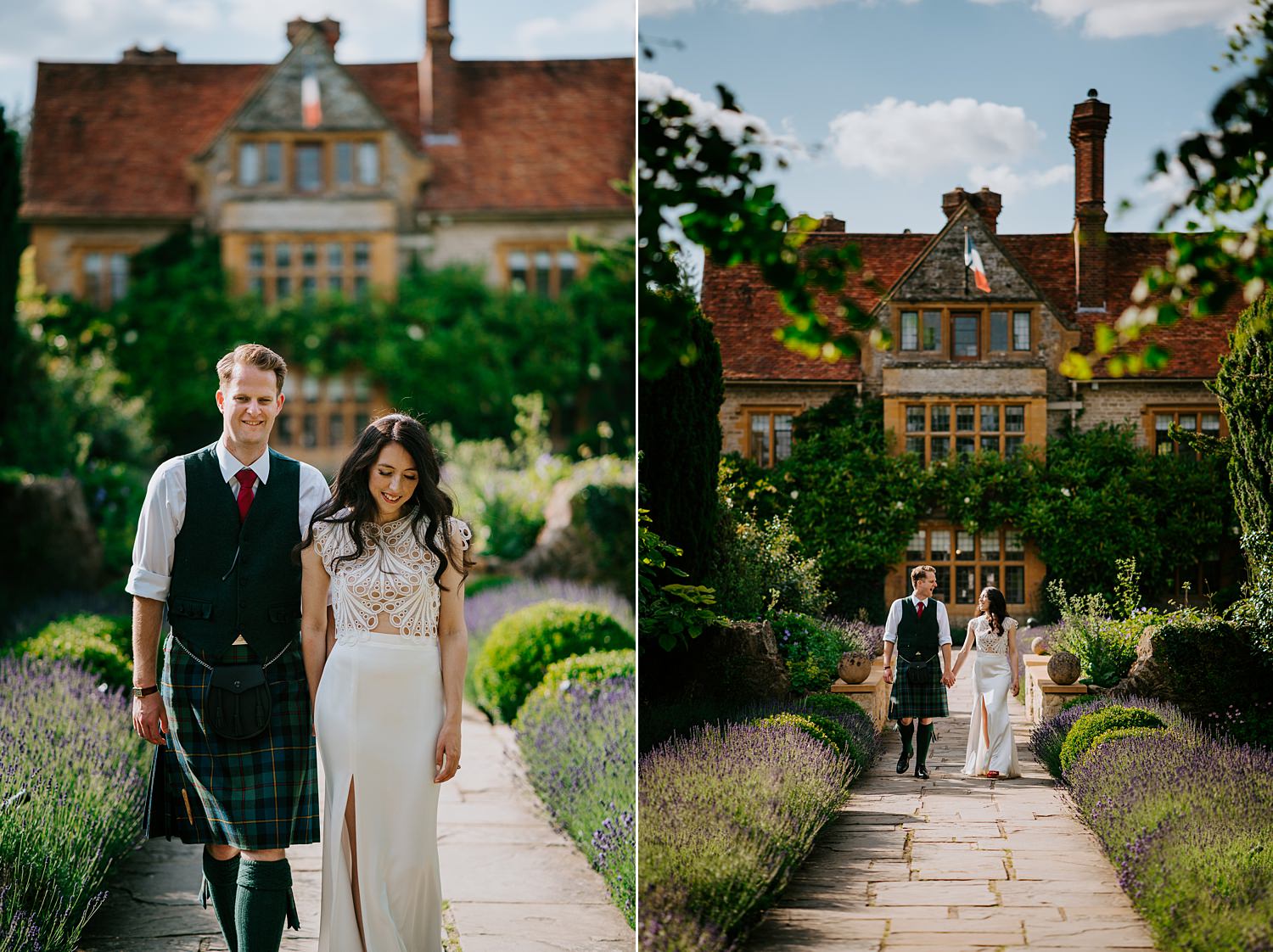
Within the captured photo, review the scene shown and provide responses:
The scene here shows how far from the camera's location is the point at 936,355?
3248 mm

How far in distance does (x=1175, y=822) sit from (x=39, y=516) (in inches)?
300

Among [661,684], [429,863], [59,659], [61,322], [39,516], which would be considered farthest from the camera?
[61,322]

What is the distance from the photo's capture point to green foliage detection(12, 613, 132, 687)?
5.57 m

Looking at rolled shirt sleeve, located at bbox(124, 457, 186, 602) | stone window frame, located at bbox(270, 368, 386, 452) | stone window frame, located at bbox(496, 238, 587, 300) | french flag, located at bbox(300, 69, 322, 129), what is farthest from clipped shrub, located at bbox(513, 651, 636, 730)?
french flag, located at bbox(300, 69, 322, 129)

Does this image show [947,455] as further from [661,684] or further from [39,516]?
[39,516]

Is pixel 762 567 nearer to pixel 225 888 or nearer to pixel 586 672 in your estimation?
pixel 225 888

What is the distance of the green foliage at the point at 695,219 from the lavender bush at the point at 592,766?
1.35 meters

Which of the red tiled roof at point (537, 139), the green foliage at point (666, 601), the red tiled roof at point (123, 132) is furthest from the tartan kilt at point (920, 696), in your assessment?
the red tiled roof at point (123, 132)

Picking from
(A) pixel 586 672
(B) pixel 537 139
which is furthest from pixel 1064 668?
(B) pixel 537 139

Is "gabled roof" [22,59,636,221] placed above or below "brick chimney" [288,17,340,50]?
below

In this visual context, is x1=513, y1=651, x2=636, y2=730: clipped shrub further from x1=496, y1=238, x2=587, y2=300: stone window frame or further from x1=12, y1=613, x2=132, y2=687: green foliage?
x1=496, y1=238, x2=587, y2=300: stone window frame

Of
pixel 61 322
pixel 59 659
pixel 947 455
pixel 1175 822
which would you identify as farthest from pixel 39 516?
pixel 1175 822

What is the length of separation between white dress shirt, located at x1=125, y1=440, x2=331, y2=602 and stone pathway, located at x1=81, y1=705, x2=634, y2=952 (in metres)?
1.15

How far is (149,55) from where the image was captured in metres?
15.5
